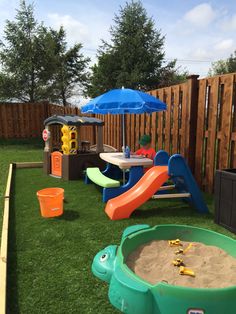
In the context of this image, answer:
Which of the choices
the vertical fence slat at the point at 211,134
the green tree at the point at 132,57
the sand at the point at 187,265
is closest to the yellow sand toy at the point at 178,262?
the sand at the point at 187,265

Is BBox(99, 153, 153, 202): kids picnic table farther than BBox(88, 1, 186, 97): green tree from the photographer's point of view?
No

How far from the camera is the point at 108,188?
5391 mm

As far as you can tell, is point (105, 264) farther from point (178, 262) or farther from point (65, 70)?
point (65, 70)

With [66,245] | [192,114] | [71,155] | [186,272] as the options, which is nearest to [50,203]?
[66,245]

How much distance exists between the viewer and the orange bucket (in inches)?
180

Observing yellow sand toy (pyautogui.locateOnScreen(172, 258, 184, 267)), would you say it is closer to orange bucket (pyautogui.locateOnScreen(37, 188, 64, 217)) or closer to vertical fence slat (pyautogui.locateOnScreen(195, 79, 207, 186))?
Result: orange bucket (pyautogui.locateOnScreen(37, 188, 64, 217))

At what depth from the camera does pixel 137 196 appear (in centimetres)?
478

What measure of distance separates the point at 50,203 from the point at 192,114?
3.55m

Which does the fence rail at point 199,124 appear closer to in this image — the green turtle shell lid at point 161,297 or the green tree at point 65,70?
the green turtle shell lid at point 161,297

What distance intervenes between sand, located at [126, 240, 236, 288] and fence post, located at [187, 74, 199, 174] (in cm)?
369

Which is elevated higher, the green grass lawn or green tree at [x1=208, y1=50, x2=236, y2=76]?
green tree at [x1=208, y1=50, x2=236, y2=76]

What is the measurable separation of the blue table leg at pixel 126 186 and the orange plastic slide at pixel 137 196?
43 centimetres

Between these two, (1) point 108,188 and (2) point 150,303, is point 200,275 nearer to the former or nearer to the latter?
(2) point 150,303

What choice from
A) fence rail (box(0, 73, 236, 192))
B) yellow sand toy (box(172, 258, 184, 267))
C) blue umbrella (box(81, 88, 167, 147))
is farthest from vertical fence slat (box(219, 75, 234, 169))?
yellow sand toy (box(172, 258, 184, 267))
